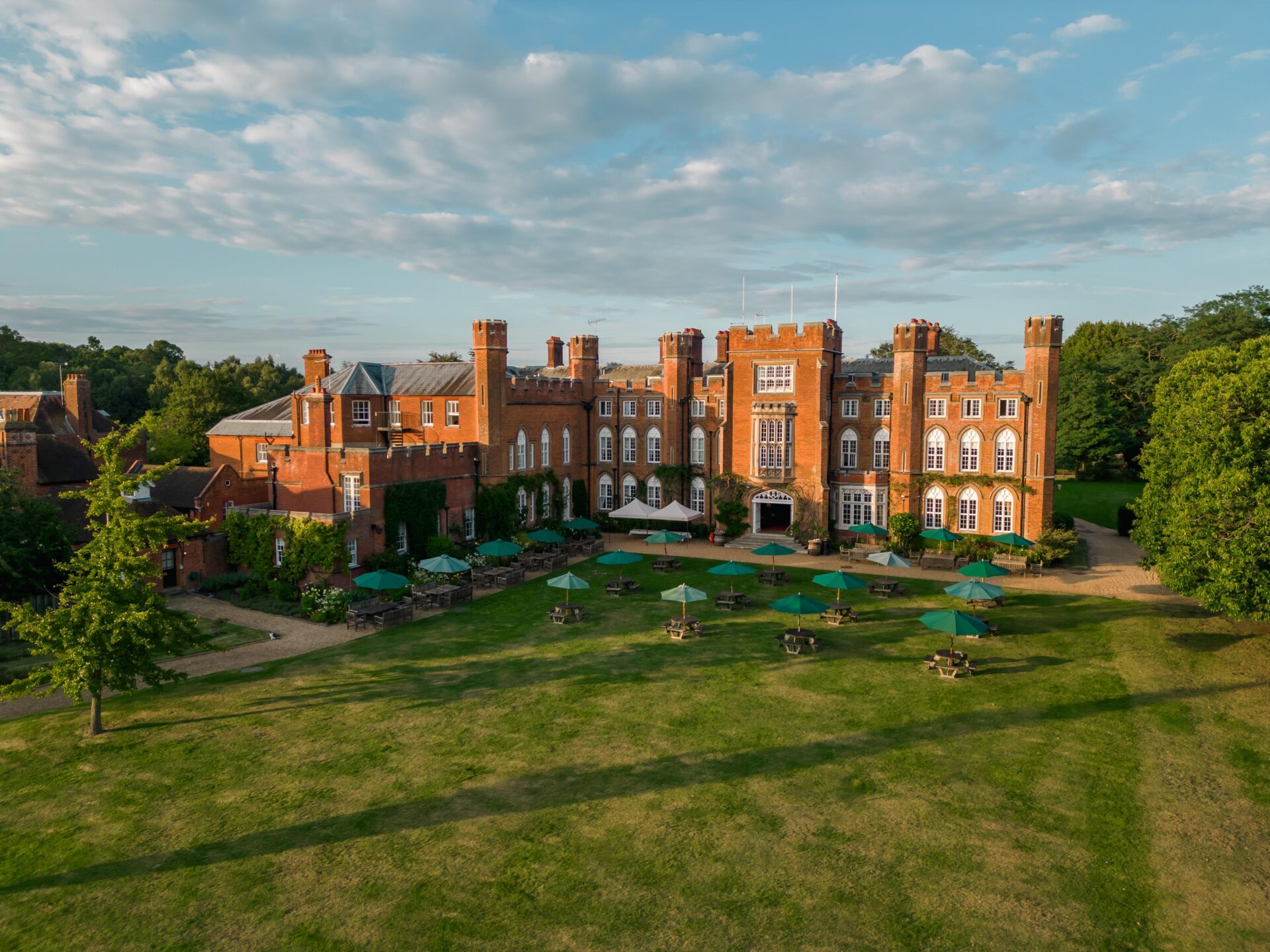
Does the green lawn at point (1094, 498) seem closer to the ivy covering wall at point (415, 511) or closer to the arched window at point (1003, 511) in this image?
the arched window at point (1003, 511)

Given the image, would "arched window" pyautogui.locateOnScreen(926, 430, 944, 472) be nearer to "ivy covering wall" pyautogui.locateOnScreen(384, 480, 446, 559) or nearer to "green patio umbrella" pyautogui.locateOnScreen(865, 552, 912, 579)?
"green patio umbrella" pyautogui.locateOnScreen(865, 552, 912, 579)

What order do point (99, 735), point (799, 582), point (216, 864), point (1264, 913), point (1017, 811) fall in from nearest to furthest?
point (1264, 913), point (216, 864), point (1017, 811), point (99, 735), point (799, 582)

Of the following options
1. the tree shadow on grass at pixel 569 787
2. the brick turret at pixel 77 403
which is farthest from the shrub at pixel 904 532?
the brick turret at pixel 77 403

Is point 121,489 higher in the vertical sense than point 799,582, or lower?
higher

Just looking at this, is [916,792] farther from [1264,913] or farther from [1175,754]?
[1175,754]

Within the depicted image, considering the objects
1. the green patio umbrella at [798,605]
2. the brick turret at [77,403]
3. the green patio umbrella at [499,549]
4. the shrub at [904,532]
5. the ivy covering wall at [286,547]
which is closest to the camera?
the green patio umbrella at [798,605]

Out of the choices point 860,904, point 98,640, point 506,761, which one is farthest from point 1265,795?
point 98,640

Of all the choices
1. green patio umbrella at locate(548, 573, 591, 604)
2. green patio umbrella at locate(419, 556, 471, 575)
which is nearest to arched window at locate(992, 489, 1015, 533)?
green patio umbrella at locate(548, 573, 591, 604)
